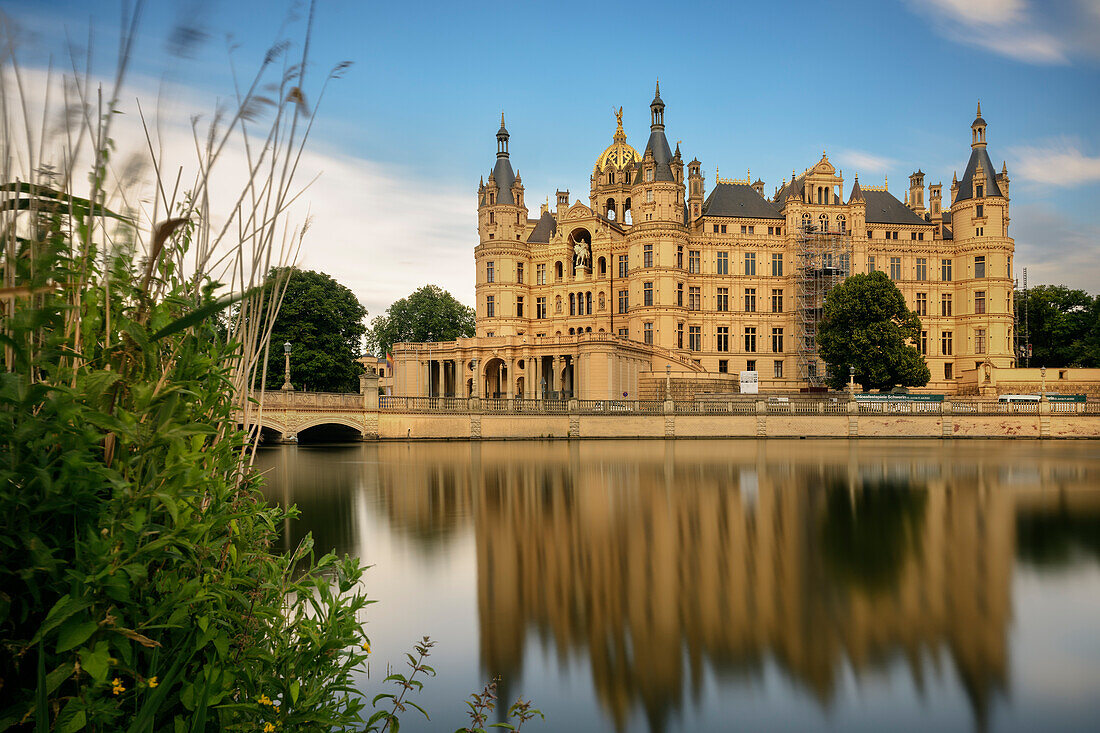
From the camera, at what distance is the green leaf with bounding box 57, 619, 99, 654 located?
244cm

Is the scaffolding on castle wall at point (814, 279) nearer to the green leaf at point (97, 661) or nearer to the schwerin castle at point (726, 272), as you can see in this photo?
the schwerin castle at point (726, 272)

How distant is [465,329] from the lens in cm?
9556

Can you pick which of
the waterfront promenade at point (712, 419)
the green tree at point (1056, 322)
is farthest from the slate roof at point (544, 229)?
the green tree at point (1056, 322)

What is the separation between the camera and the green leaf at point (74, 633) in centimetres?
244

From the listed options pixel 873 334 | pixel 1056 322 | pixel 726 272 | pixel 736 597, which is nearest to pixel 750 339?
pixel 726 272

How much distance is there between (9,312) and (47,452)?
0.59m

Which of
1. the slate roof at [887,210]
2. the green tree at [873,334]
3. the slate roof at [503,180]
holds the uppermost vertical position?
the slate roof at [503,180]

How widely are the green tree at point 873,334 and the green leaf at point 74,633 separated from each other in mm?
61519

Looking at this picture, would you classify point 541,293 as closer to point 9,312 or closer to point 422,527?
point 422,527

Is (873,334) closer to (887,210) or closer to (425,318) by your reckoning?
(887,210)

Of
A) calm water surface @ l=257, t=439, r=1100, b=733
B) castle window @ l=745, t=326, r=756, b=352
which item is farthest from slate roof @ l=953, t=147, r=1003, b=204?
calm water surface @ l=257, t=439, r=1100, b=733

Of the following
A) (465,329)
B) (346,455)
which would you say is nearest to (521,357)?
(346,455)

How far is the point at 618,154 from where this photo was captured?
81938 millimetres

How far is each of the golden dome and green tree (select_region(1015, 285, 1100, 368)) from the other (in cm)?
4912
